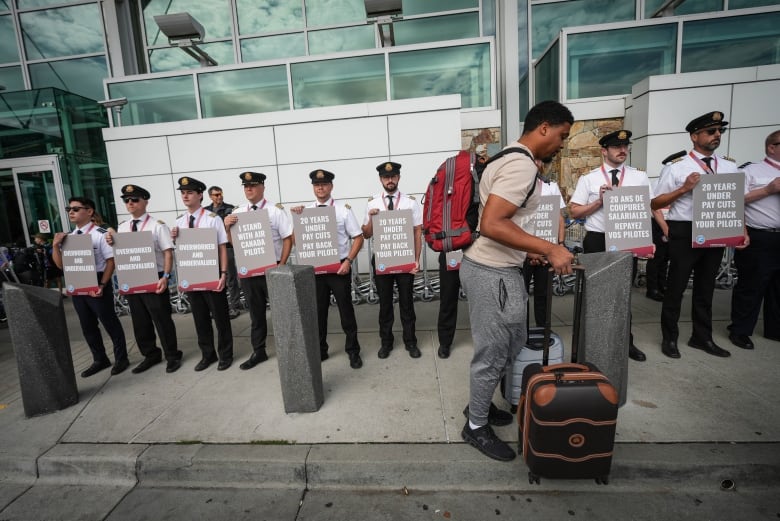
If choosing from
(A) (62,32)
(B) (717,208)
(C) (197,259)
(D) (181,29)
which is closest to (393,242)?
(C) (197,259)

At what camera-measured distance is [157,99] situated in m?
8.70

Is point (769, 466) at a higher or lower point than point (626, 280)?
lower

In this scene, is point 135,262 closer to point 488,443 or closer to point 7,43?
point 488,443

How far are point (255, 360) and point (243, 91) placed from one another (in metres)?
7.26

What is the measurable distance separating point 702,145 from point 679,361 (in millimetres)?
2214

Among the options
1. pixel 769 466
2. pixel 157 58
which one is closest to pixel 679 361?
pixel 769 466

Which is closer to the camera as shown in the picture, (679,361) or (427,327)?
(679,361)

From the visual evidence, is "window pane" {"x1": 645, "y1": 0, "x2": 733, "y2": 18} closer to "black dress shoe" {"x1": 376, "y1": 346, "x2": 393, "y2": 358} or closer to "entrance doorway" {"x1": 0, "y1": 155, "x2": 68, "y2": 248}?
"black dress shoe" {"x1": 376, "y1": 346, "x2": 393, "y2": 358}

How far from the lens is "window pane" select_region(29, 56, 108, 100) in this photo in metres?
10.3

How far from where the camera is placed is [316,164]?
7773 millimetres

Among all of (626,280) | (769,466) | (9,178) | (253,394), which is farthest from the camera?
(9,178)

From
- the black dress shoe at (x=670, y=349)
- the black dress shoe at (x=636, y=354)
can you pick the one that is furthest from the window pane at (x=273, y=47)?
the black dress shoe at (x=670, y=349)

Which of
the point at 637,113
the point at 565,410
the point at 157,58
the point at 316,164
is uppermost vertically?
the point at 157,58

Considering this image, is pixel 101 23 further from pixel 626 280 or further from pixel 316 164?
pixel 626 280
